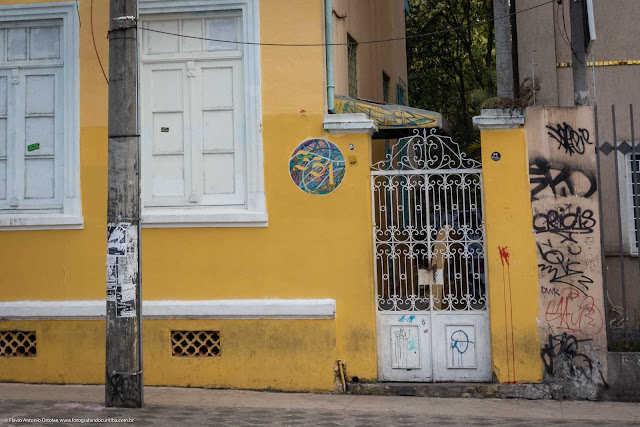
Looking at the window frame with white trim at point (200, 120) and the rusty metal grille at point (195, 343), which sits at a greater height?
the window frame with white trim at point (200, 120)

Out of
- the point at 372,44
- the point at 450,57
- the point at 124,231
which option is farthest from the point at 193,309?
the point at 450,57

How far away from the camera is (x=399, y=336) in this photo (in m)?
8.92

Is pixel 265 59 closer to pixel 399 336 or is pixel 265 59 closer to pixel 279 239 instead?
pixel 279 239

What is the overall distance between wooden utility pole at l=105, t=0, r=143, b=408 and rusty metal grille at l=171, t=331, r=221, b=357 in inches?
56.1

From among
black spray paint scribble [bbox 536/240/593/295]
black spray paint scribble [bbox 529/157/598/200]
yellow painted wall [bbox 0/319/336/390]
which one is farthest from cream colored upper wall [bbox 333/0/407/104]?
black spray paint scribble [bbox 536/240/593/295]

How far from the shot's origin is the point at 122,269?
25.5 ft

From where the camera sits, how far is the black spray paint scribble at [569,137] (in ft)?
28.5

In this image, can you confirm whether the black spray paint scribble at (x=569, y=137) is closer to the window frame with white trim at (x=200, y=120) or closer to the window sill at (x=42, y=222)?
the window frame with white trim at (x=200, y=120)

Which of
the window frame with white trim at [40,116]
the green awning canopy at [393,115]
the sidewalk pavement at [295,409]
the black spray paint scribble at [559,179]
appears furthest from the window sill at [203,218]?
the black spray paint scribble at [559,179]

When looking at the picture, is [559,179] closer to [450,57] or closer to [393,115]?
[393,115]

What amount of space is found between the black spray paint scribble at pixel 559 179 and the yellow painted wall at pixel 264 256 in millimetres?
1803

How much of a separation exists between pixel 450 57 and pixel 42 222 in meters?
17.6

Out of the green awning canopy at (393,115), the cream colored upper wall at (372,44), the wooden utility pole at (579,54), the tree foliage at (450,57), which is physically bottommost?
the green awning canopy at (393,115)

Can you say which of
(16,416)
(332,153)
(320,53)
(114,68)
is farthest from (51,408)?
(320,53)
